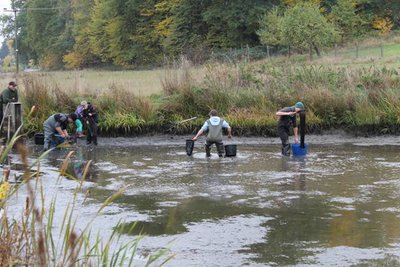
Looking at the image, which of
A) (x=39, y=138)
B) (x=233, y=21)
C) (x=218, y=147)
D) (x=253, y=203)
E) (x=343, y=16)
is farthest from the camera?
(x=233, y=21)

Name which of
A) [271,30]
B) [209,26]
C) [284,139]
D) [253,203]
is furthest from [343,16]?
[253,203]

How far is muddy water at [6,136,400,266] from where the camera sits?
359 inches

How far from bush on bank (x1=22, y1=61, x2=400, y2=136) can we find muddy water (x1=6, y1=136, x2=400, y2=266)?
10.7 feet

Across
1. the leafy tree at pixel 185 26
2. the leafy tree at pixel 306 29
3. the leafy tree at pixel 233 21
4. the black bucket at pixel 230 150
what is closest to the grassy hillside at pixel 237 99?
the black bucket at pixel 230 150

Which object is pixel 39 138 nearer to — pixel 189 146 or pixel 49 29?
pixel 189 146

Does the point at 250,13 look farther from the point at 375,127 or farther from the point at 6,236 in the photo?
the point at 6,236

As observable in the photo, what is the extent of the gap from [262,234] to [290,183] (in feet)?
14.6

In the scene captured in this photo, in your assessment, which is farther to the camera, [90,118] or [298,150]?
[90,118]

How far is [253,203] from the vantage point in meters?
12.3

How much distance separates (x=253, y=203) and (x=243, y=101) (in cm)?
1297

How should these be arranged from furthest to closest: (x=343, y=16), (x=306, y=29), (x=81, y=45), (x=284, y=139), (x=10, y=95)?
(x=81, y=45) → (x=343, y=16) → (x=306, y=29) → (x=10, y=95) → (x=284, y=139)

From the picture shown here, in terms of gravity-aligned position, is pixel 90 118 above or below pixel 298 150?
above

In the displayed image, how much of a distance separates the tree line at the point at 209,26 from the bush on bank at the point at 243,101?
75.7 feet

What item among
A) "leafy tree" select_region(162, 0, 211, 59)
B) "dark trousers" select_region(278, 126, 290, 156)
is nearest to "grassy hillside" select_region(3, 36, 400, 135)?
"dark trousers" select_region(278, 126, 290, 156)
